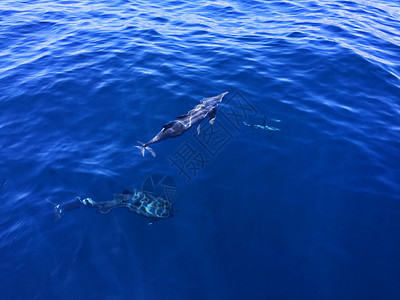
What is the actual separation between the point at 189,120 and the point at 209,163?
2659 mm

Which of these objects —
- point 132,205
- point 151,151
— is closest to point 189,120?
point 151,151

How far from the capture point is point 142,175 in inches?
481

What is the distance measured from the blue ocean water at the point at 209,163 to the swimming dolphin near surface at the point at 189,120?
0.57 meters

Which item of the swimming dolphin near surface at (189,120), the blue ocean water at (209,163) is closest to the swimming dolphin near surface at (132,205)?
the blue ocean water at (209,163)

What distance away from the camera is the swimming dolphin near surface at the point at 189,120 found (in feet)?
42.8

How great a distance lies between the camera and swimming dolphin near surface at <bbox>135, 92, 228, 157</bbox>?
13.0 meters

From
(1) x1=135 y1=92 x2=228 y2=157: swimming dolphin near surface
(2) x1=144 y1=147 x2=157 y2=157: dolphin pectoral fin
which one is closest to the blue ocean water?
(2) x1=144 y1=147 x2=157 y2=157: dolphin pectoral fin

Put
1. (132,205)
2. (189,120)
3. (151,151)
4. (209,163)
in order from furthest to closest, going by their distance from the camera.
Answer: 1. (189,120)
2. (151,151)
3. (209,163)
4. (132,205)

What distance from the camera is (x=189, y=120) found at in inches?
540

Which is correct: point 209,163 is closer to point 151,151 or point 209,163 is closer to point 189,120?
point 189,120

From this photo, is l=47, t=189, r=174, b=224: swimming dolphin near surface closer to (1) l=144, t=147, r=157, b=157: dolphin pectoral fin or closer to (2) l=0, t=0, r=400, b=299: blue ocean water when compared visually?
(2) l=0, t=0, r=400, b=299: blue ocean water

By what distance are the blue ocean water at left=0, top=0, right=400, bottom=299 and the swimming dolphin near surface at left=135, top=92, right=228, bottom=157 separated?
568mm

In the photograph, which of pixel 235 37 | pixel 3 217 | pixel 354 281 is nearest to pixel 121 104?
pixel 3 217

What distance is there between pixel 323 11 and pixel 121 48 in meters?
21.0
